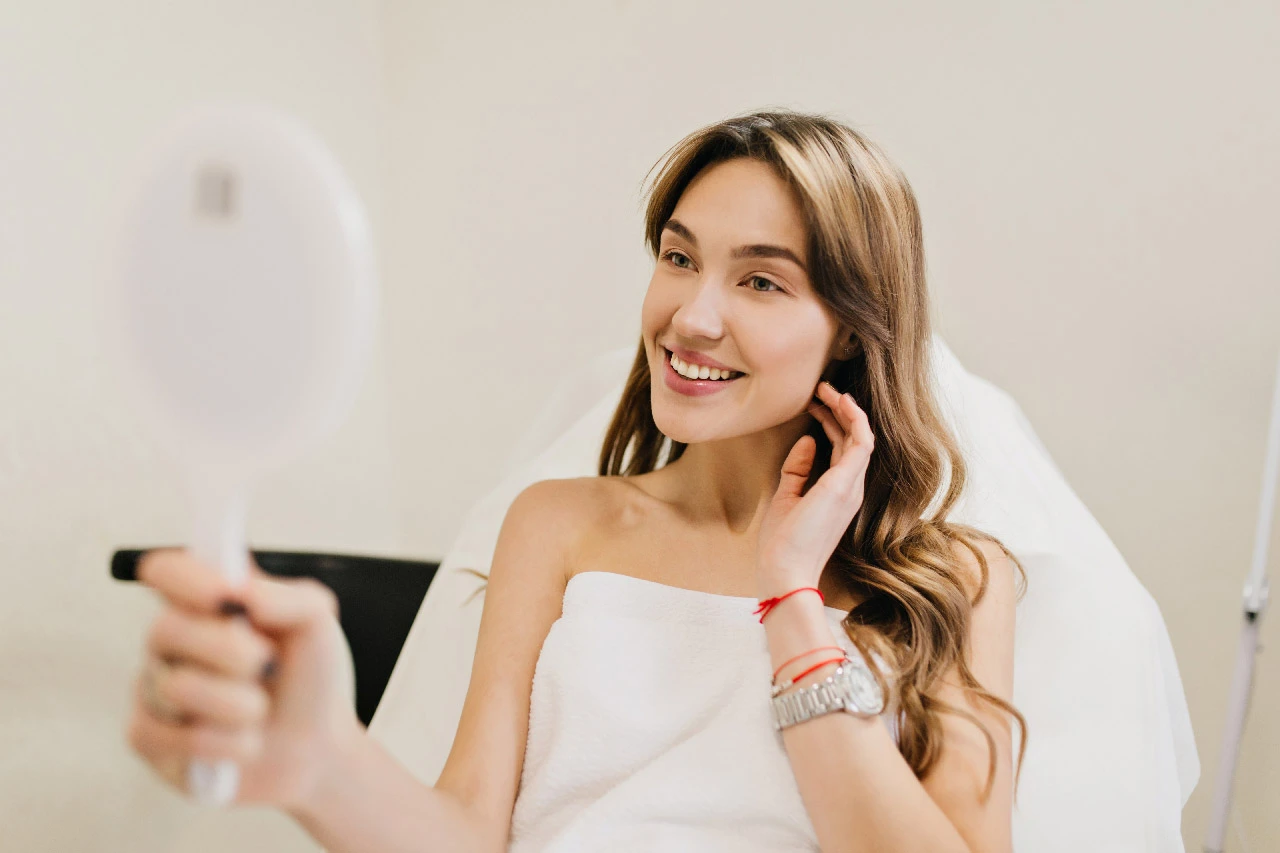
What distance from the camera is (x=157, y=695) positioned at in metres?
0.56

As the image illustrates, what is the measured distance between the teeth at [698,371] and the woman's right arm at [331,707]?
0.27 m

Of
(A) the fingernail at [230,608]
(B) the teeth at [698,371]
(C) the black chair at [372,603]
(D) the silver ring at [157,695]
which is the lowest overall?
(C) the black chair at [372,603]

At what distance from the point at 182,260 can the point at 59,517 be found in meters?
1.39

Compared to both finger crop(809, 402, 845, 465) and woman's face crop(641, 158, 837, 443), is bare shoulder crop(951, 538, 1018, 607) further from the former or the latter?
woman's face crop(641, 158, 837, 443)

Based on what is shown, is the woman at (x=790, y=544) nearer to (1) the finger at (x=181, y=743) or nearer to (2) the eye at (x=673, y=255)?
(2) the eye at (x=673, y=255)

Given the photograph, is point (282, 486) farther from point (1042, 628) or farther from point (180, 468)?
point (180, 468)

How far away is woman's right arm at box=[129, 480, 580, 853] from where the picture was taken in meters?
0.54

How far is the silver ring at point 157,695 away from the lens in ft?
1.82

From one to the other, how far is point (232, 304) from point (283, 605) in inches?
6.5

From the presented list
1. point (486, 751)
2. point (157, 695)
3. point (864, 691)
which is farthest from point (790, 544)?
point (157, 695)

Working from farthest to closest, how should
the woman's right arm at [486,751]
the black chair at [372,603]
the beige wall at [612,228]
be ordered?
the black chair at [372,603]
the beige wall at [612,228]
the woman's right arm at [486,751]

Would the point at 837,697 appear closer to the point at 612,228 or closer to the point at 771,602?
the point at 771,602

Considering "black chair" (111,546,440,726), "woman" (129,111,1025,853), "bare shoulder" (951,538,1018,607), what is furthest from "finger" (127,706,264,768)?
"black chair" (111,546,440,726)

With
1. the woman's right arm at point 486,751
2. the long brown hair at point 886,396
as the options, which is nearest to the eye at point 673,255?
the long brown hair at point 886,396
